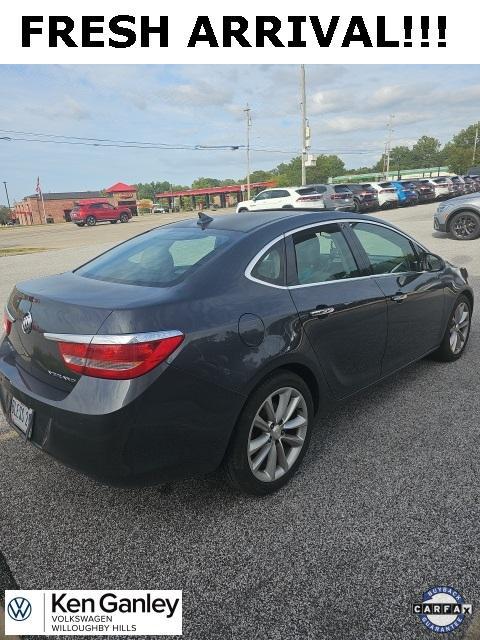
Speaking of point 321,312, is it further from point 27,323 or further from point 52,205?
point 52,205

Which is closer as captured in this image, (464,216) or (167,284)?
(167,284)

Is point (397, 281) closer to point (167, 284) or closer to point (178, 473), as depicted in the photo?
point (167, 284)

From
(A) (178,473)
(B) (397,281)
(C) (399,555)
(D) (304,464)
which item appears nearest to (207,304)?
(A) (178,473)

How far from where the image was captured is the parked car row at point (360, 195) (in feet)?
70.2

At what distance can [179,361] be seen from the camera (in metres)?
2.18

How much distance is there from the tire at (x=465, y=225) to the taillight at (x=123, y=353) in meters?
12.4

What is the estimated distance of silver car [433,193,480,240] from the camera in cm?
1241

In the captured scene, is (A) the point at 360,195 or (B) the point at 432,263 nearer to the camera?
(B) the point at 432,263

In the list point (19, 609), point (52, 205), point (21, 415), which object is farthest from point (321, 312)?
point (52, 205)

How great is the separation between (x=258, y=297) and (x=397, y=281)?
5.04 ft

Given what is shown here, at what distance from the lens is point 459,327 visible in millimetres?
4543

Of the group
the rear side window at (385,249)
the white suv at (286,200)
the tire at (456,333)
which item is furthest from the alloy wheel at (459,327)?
the white suv at (286,200)

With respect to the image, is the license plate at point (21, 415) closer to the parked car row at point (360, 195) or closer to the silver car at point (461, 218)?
the silver car at point (461, 218)

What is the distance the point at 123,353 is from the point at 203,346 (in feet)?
1.26
